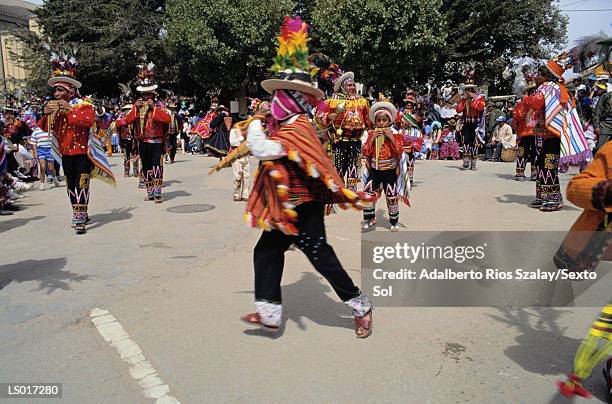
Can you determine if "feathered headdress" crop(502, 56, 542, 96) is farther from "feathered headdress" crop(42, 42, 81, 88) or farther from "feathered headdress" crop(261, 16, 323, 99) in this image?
"feathered headdress" crop(42, 42, 81, 88)

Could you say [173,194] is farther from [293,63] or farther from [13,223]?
[293,63]

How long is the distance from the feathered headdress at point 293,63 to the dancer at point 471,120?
11151 millimetres

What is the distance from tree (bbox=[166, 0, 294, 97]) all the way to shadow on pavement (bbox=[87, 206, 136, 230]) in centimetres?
1808

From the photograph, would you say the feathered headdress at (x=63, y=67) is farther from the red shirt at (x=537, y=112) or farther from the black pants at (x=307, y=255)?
the red shirt at (x=537, y=112)

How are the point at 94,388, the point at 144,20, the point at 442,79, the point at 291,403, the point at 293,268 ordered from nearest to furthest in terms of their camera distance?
the point at 291,403
the point at 94,388
the point at 293,268
the point at 442,79
the point at 144,20

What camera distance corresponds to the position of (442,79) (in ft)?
90.8

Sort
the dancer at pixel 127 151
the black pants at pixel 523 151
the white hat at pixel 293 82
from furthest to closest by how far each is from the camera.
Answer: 1. the dancer at pixel 127 151
2. the black pants at pixel 523 151
3. the white hat at pixel 293 82

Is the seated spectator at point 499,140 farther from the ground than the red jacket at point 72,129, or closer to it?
closer to it

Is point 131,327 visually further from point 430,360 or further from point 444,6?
point 444,6

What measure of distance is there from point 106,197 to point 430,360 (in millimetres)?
9163

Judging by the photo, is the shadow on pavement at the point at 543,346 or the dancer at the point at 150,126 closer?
the shadow on pavement at the point at 543,346

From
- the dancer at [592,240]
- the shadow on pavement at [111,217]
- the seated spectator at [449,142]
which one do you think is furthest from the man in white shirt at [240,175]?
the seated spectator at [449,142]

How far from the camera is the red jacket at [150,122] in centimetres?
1006

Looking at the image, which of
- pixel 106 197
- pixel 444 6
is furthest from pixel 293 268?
pixel 444 6
